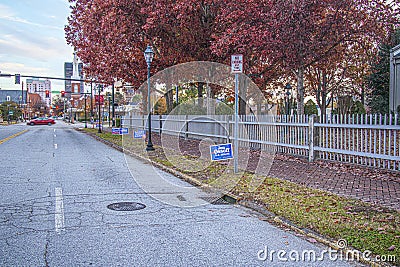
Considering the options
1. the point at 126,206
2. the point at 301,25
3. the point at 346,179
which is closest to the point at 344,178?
the point at 346,179

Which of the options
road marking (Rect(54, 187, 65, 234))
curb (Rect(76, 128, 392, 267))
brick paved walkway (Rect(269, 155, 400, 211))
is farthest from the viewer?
brick paved walkway (Rect(269, 155, 400, 211))

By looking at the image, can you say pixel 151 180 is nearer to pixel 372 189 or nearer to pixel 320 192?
pixel 320 192

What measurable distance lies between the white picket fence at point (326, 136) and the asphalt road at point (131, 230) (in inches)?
190

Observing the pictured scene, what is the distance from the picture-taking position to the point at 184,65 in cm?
2284

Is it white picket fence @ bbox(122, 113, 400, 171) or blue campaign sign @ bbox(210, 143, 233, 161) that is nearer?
blue campaign sign @ bbox(210, 143, 233, 161)

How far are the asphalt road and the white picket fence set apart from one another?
4.84 meters

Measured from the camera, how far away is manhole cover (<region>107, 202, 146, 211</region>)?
7.07 m

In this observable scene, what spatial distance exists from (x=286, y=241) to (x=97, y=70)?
2193cm

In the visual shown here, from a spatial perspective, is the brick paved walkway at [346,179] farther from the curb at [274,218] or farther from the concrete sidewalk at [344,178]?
the curb at [274,218]

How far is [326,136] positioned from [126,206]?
7.12 m

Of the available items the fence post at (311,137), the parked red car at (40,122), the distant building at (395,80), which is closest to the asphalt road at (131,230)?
the fence post at (311,137)

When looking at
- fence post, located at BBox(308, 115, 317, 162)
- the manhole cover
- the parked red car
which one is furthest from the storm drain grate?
the parked red car

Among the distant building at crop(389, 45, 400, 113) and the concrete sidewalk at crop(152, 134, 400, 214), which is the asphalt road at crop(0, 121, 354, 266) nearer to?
the concrete sidewalk at crop(152, 134, 400, 214)

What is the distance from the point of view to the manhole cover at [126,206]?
279 inches
